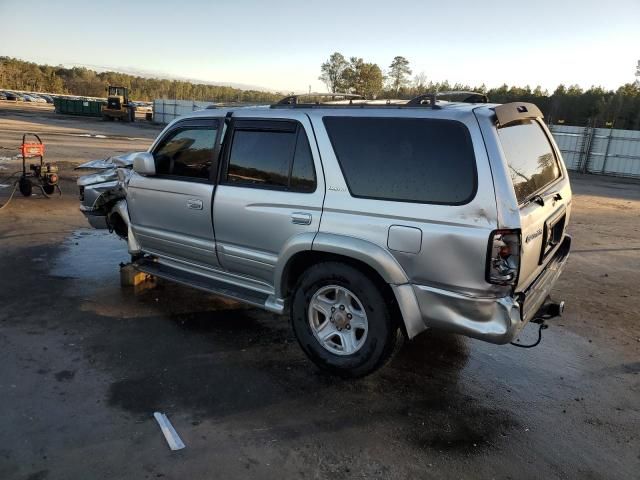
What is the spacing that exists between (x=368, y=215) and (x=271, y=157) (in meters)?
1.05

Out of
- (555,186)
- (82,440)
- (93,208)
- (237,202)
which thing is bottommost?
(82,440)

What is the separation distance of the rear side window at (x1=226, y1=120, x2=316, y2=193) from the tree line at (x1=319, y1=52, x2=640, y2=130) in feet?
73.8

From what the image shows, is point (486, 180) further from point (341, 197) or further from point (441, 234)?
point (341, 197)

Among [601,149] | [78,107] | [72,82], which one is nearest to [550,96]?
[601,149]

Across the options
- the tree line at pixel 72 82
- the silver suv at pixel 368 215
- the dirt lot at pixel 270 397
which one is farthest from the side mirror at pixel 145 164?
the tree line at pixel 72 82

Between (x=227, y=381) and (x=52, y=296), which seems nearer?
(x=227, y=381)

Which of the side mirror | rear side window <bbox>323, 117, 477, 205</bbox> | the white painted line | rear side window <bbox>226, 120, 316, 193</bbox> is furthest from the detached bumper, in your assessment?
the side mirror

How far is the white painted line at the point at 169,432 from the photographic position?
2888 mm

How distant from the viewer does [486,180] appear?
297 centimetres

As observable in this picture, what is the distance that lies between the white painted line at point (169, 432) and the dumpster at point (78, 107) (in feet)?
167

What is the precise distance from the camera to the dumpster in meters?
47.0

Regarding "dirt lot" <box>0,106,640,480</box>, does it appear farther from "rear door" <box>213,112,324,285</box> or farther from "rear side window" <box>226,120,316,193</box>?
"rear side window" <box>226,120,316,193</box>

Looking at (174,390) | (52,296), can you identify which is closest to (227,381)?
(174,390)

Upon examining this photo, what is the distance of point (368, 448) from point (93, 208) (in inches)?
186
